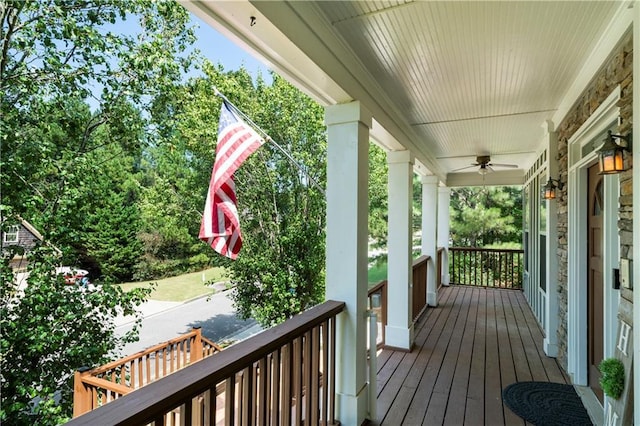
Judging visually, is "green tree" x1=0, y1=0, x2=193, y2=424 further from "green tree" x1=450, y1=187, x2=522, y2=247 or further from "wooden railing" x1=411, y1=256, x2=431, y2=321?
"green tree" x1=450, y1=187, x2=522, y2=247

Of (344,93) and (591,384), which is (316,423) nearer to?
(344,93)

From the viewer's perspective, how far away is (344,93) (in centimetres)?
232

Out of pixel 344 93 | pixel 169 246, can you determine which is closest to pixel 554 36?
pixel 344 93

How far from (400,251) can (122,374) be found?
364 cm

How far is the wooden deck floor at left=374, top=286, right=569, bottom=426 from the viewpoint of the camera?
2605mm

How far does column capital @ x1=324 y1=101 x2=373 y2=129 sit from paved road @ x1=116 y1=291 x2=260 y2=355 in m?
6.25

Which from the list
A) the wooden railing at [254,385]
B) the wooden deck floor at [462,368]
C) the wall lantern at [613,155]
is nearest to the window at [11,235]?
the wooden railing at [254,385]

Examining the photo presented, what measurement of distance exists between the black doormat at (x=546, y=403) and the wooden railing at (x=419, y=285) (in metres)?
2.00

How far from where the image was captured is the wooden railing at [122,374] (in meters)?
3.32

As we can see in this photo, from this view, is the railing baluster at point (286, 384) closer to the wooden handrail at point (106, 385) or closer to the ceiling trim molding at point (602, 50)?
the wooden handrail at point (106, 385)

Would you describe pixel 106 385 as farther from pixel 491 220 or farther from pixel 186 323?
pixel 491 220

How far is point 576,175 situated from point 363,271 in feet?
6.87

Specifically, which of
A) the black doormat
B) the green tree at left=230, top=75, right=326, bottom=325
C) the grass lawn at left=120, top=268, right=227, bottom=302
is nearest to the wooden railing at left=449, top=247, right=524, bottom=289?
the green tree at left=230, top=75, right=326, bottom=325

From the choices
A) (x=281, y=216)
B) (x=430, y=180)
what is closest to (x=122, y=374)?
(x=281, y=216)
